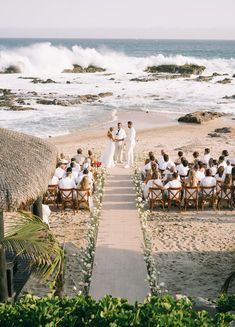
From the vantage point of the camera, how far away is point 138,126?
31984mm

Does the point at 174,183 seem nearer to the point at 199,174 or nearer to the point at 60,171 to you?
the point at 199,174

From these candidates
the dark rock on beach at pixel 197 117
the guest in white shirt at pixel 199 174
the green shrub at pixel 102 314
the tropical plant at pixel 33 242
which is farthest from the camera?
the dark rock on beach at pixel 197 117

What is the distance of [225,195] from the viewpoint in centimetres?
1499

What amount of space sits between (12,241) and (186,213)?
26.3ft

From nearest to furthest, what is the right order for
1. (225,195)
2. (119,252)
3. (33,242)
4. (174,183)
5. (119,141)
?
(33,242)
(119,252)
(174,183)
(225,195)
(119,141)

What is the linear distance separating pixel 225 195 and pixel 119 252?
15.4 ft

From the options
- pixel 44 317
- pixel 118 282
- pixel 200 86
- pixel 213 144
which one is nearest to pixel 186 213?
pixel 118 282

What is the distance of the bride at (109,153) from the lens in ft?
62.1

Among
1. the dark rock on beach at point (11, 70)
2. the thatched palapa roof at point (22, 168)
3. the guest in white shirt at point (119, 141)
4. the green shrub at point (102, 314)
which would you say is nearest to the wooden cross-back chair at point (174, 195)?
the guest in white shirt at point (119, 141)

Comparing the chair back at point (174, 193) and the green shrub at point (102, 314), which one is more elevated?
the green shrub at point (102, 314)

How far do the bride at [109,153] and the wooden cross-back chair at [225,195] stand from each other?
5.20 meters

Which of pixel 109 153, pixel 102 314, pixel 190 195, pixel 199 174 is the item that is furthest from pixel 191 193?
pixel 102 314

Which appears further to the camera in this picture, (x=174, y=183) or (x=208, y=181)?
(x=208, y=181)

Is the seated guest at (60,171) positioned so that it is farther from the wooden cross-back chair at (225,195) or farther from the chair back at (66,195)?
the wooden cross-back chair at (225,195)
